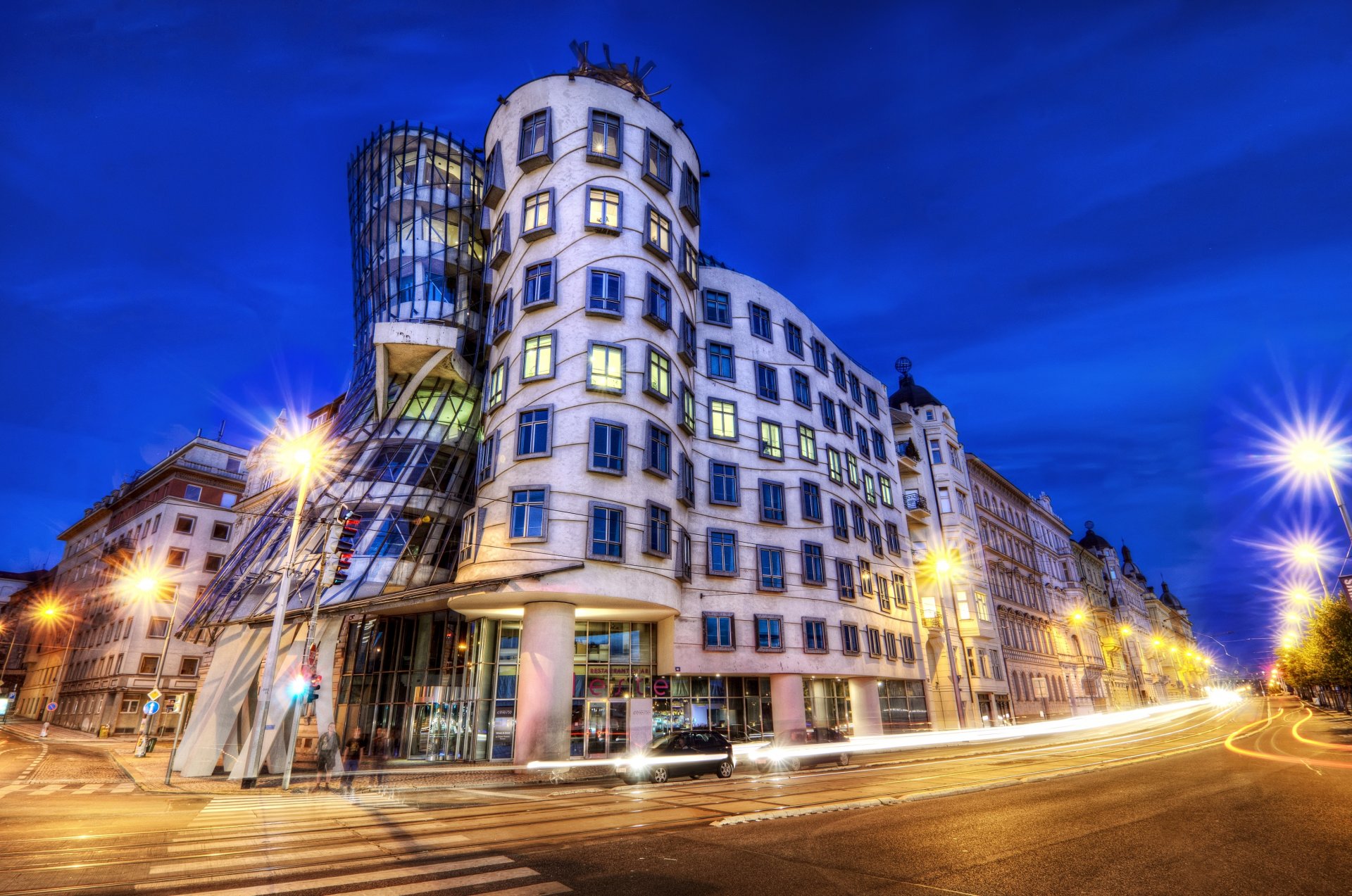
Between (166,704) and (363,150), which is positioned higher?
(363,150)

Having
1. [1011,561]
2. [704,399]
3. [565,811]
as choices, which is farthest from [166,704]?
[1011,561]

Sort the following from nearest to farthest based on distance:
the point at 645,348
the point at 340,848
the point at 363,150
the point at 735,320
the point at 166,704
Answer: the point at 340,848
the point at 645,348
the point at 735,320
the point at 363,150
the point at 166,704

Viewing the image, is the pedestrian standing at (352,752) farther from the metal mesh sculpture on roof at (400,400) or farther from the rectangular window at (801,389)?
the rectangular window at (801,389)

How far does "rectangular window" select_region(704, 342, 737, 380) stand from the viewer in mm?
39031

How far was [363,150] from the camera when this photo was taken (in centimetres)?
5053

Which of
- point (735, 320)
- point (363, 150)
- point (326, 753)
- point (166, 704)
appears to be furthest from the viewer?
point (166, 704)

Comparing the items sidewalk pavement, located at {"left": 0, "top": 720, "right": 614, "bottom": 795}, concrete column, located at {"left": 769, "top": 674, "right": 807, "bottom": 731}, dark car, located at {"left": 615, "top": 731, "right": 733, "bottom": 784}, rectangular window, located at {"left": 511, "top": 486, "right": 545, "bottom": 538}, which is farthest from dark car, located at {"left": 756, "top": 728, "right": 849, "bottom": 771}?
rectangular window, located at {"left": 511, "top": 486, "right": 545, "bottom": 538}

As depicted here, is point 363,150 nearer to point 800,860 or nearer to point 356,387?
point 356,387

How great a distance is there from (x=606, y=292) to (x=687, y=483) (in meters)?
10.3

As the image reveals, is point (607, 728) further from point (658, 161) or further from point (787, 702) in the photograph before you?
point (658, 161)

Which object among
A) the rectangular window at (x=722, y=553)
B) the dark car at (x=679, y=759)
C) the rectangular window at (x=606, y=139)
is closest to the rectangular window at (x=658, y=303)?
the rectangular window at (x=606, y=139)

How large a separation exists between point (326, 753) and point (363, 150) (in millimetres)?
44100

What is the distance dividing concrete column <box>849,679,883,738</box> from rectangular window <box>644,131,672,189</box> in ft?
101

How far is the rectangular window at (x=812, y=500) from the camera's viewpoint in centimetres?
3875
